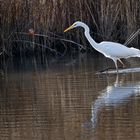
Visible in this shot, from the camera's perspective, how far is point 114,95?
9344 mm

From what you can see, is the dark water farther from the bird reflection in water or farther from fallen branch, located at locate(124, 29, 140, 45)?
fallen branch, located at locate(124, 29, 140, 45)

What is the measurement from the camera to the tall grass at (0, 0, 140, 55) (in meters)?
15.9

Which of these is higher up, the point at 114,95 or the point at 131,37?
the point at 131,37

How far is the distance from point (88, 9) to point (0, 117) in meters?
8.92

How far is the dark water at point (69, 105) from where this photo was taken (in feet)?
22.6

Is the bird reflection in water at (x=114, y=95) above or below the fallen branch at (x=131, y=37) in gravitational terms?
below

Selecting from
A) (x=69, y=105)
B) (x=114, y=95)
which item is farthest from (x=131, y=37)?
(x=69, y=105)

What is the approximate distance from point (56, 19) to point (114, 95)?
7309mm

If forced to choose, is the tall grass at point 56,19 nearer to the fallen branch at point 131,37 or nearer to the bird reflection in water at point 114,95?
the fallen branch at point 131,37

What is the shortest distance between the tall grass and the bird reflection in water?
5553 millimetres

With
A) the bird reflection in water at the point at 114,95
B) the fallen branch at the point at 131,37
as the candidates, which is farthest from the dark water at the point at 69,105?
the fallen branch at the point at 131,37

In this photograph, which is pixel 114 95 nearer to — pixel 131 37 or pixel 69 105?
pixel 69 105

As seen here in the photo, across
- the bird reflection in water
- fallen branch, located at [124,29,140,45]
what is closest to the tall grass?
fallen branch, located at [124,29,140,45]

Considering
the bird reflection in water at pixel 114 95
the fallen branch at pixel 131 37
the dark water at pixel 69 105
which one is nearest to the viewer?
the dark water at pixel 69 105
